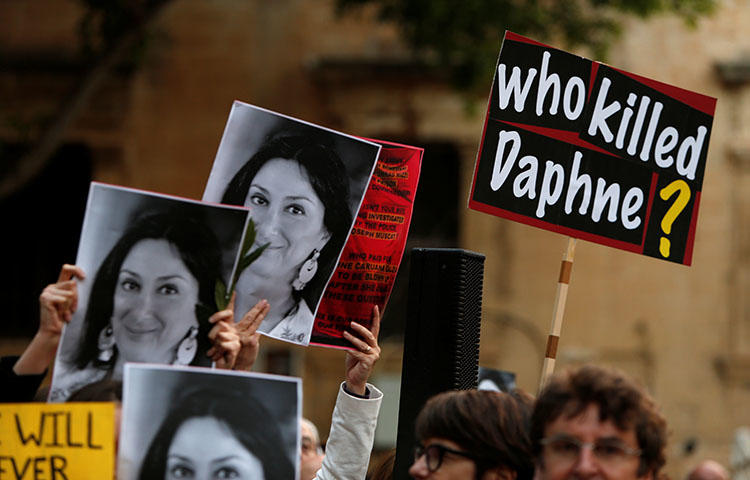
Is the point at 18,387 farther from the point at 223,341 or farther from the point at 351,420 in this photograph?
the point at 351,420

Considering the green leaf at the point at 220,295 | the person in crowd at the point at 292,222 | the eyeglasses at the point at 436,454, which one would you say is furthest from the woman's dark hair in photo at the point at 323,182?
the eyeglasses at the point at 436,454

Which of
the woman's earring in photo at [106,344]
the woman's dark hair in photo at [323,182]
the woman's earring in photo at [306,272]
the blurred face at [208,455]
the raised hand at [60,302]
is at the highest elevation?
the woman's dark hair in photo at [323,182]

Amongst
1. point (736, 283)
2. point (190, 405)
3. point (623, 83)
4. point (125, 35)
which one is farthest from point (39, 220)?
point (190, 405)

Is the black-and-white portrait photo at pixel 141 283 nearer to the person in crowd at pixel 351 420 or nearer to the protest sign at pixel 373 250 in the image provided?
the person in crowd at pixel 351 420

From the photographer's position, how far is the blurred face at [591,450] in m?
2.45

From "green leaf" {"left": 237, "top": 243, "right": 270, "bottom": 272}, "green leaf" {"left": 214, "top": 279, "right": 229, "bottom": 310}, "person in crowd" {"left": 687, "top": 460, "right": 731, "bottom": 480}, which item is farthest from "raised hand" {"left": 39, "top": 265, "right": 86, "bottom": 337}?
"person in crowd" {"left": 687, "top": 460, "right": 731, "bottom": 480}

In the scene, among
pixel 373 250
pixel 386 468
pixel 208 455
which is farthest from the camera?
pixel 373 250

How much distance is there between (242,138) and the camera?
357 centimetres

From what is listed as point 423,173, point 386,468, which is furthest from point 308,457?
point 423,173

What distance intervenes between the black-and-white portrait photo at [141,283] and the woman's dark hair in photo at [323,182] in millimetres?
468

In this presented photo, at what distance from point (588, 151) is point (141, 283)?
159cm

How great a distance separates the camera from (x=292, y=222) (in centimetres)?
362

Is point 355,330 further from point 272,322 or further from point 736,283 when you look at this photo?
point 736,283

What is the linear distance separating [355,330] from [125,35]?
759cm
